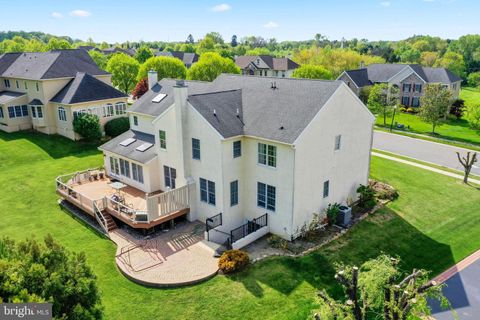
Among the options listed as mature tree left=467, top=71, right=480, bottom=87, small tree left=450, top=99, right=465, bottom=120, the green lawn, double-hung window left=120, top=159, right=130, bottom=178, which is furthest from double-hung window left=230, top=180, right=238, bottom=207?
mature tree left=467, top=71, right=480, bottom=87

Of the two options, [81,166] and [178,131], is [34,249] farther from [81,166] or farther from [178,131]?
[81,166]

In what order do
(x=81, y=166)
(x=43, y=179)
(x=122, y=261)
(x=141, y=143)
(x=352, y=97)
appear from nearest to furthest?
(x=122, y=261) < (x=352, y=97) < (x=141, y=143) < (x=43, y=179) < (x=81, y=166)

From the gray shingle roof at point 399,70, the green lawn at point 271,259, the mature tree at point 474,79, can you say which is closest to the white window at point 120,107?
the green lawn at point 271,259

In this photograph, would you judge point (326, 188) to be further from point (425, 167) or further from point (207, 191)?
point (425, 167)

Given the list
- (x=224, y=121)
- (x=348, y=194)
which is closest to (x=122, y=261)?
(x=224, y=121)

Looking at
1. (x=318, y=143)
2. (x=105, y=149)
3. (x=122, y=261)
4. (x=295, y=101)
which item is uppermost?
(x=295, y=101)

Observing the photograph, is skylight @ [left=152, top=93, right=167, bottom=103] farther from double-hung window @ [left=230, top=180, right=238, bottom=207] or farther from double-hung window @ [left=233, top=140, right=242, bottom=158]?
double-hung window @ [left=230, top=180, right=238, bottom=207]

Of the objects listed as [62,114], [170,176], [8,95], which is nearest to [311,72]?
[62,114]

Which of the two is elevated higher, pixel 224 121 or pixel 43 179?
pixel 224 121
